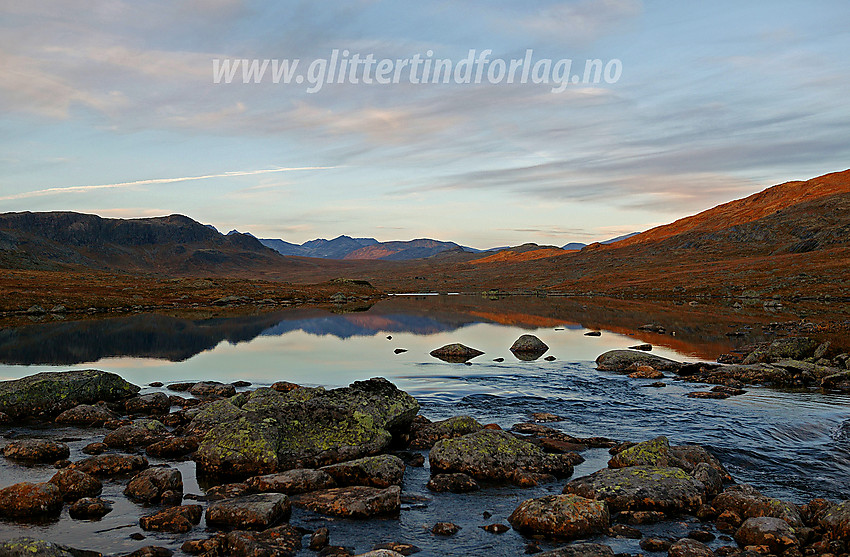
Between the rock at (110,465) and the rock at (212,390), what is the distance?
11566 millimetres

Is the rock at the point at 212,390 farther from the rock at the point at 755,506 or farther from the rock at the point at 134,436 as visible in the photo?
the rock at the point at 755,506

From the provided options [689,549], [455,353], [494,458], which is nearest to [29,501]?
[494,458]

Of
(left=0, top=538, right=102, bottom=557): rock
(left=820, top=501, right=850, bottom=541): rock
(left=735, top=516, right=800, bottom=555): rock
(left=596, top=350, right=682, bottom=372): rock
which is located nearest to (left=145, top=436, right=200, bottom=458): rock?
(left=0, top=538, right=102, bottom=557): rock

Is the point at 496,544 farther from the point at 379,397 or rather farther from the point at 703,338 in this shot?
the point at 703,338

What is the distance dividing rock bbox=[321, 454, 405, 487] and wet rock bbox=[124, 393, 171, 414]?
43.3ft

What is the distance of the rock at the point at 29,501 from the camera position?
46.1ft

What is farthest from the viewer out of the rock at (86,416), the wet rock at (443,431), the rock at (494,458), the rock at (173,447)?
the rock at (86,416)

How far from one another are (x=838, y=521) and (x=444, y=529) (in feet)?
30.0

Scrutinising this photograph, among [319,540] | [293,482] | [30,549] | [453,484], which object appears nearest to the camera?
[30,549]

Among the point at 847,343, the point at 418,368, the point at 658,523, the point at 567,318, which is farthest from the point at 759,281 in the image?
the point at 658,523

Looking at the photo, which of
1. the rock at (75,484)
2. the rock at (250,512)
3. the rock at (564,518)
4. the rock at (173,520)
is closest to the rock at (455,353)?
the rock at (564,518)

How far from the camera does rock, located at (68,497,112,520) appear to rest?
1409cm

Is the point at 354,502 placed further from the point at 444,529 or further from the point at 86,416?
the point at 86,416

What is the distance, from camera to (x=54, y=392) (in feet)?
83.6
